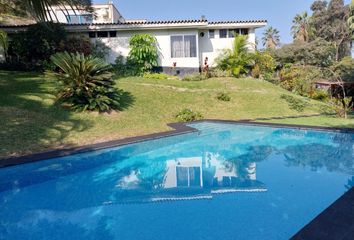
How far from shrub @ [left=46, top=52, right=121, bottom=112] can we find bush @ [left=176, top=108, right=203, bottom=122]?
122 inches

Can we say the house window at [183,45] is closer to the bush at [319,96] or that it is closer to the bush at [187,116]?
the bush at [187,116]

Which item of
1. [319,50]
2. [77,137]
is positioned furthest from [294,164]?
[319,50]

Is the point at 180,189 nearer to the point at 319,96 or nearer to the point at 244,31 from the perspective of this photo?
the point at 319,96

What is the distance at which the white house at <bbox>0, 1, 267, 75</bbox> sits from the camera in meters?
18.8

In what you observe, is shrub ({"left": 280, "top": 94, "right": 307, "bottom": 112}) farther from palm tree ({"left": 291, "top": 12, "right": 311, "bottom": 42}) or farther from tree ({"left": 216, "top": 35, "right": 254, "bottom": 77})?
palm tree ({"left": 291, "top": 12, "right": 311, "bottom": 42})

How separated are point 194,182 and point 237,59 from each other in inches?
596

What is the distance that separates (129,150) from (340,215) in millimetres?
5834

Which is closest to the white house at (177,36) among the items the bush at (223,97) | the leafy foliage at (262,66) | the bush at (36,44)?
the leafy foliage at (262,66)

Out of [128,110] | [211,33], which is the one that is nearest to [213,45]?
[211,33]

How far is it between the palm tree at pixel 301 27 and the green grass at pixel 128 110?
29.4 m

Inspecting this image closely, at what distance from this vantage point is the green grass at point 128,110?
28.2ft

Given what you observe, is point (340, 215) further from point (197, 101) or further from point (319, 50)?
point (319, 50)

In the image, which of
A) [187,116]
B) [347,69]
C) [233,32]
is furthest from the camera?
[233,32]

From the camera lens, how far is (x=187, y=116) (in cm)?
1233
